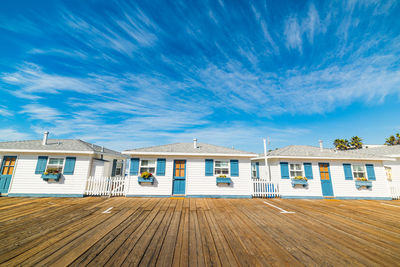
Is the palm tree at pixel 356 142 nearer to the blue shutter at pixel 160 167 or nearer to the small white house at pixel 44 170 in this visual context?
the blue shutter at pixel 160 167

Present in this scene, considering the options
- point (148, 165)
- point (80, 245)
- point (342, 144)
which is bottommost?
point (80, 245)

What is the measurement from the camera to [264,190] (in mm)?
11086

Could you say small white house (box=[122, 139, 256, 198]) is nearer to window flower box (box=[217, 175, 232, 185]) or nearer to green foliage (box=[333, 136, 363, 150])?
window flower box (box=[217, 175, 232, 185])

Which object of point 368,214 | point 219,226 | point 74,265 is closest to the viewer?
point 74,265

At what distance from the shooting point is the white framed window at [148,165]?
11.0 m

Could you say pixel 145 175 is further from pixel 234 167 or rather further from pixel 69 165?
pixel 234 167

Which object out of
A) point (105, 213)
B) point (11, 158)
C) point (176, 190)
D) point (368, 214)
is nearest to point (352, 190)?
point (368, 214)

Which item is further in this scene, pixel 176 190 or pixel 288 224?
pixel 176 190

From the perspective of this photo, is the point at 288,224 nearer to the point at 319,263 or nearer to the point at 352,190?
the point at 319,263

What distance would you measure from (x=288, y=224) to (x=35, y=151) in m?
15.5

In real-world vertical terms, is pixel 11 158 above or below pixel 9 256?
above

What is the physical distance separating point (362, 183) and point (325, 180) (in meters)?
2.69

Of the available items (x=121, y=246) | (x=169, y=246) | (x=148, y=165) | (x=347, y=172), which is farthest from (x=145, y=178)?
(x=347, y=172)

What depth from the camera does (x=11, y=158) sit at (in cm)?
1054
